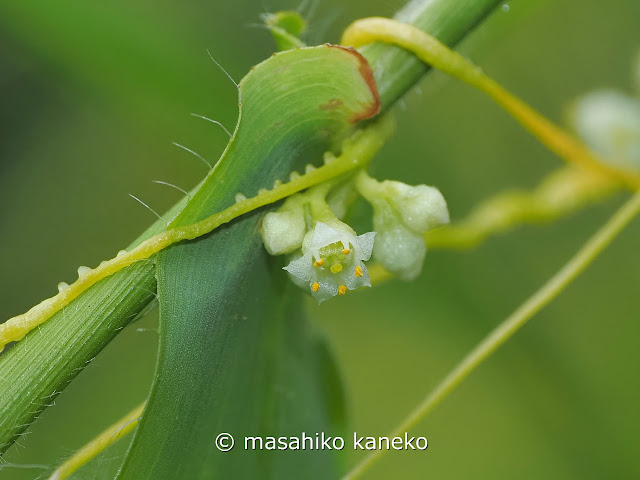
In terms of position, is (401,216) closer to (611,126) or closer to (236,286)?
(236,286)

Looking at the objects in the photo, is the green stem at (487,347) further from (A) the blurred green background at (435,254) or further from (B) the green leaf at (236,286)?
(A) the blurred green background at (435,254)

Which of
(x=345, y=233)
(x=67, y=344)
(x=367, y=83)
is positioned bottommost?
(x=67, y=344)

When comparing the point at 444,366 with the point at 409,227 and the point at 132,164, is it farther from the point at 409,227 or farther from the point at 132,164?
the point at 409,227

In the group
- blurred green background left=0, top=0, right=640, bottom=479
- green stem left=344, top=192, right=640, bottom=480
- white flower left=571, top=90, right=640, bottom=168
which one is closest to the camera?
green stem left=344, top=192, right=640, bottom=480

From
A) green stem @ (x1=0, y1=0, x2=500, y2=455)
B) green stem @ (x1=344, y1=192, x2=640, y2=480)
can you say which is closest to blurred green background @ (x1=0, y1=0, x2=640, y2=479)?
green stem @ (x1=344, y1=192, x2=640, y2=480)

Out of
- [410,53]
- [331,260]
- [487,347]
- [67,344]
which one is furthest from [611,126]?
[67,344]

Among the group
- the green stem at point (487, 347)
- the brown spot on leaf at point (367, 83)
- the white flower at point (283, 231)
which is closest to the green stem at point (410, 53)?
the brown spot on leaf at point (367, 83)

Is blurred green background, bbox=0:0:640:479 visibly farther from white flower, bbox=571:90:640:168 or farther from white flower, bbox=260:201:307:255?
white flower, bbox=260:201:307:255
